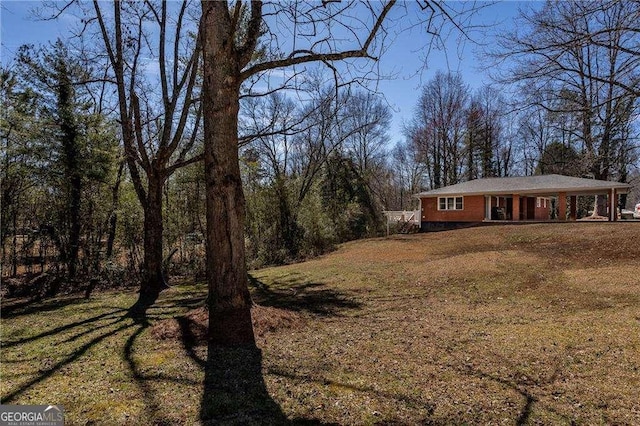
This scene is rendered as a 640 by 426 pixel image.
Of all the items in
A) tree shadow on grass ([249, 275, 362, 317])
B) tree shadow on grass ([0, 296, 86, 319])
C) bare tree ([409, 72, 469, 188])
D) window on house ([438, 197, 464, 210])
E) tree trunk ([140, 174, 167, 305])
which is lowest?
tree shadow on grass ([0, 296, 86, 319])

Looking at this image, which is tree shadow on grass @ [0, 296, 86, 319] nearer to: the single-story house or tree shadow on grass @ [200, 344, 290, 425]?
tree shadow on grass @ [200, 344, 290, 425]

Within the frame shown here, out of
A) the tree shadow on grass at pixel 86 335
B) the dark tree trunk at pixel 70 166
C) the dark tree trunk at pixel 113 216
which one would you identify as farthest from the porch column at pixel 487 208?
the dark tree trunk at pixel 70 166

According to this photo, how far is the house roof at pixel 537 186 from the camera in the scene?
19.1 m

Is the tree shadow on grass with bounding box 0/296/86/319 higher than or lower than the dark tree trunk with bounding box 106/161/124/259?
lower

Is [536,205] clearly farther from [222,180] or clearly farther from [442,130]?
[222,180]

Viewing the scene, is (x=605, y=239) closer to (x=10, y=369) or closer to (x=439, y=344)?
(x=439, y=344)

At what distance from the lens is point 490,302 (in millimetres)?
6145

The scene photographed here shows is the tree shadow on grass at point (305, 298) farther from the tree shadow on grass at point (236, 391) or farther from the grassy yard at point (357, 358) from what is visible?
Result: the tree shadow on grass at point (236, 391)

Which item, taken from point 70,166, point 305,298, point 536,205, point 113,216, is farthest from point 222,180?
point 536,205

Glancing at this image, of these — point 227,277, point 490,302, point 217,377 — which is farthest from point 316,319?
point 490,302

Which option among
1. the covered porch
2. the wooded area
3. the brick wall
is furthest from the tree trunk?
the covered porch

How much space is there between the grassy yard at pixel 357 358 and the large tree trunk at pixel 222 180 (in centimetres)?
37

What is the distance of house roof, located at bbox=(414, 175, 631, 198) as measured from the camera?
1912 centimetres

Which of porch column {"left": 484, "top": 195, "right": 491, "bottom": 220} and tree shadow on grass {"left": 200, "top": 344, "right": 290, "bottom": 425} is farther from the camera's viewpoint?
porch column {"left": 484, "top": 195, "right": 491, "bottom": 220}
